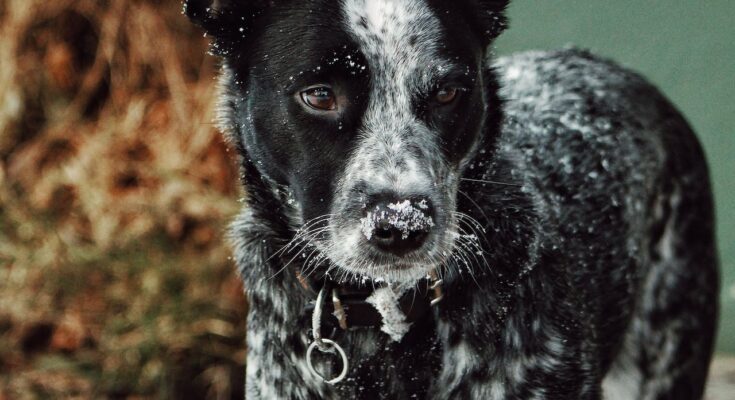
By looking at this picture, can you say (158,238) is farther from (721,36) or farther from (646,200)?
(721,36)

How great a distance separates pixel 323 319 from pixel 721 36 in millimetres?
2604

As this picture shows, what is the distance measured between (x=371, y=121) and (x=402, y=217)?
273 millimetres

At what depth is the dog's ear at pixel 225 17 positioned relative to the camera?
2.42 metres

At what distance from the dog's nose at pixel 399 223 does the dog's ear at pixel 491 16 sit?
24.0 inches

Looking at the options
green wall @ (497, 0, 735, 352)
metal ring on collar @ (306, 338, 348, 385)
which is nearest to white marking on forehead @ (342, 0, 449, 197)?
metal ring on collar @ (306, 338, 348, 385)

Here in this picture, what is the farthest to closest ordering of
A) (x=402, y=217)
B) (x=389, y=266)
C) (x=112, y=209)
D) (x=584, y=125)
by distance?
1. (x=112, y=209)
2. (x=584, y=125)
3. (x=389, y=266)
4. (x=402, y=217)

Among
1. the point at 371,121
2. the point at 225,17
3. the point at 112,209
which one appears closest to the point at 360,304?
the point at 371,121

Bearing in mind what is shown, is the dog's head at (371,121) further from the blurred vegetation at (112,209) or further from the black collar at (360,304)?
the blurred vegetation at (112,209)

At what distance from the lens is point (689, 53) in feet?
13.9

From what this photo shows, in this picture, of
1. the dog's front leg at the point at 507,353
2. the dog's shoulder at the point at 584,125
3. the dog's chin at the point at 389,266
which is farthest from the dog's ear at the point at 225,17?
the dog's front leg at the point at 507,353

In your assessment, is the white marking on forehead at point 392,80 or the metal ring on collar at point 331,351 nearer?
the white marking on forehead at point 392,80

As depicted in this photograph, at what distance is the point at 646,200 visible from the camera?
306 centimetres

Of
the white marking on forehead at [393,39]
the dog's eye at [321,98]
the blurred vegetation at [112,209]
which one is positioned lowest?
the blurred vegetation at [112,209]

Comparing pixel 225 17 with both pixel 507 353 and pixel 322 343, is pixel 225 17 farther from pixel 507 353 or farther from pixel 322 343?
pixel 507 353
